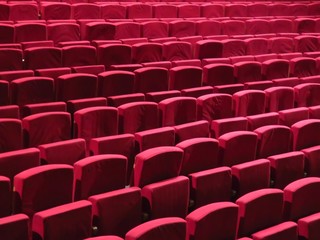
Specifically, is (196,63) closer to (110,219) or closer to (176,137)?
(176,137)

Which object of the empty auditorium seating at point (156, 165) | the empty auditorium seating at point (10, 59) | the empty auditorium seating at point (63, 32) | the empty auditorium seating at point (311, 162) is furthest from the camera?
the empty auditorium seating at point (63, 32)

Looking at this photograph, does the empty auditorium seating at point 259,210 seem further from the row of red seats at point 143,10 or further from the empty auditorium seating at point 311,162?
the row of red seats at point 143,10

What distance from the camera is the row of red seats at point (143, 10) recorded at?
859 mm

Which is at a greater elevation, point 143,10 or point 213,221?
point 143,10

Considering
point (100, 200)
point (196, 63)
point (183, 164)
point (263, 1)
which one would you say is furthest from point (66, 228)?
point (263, 1)

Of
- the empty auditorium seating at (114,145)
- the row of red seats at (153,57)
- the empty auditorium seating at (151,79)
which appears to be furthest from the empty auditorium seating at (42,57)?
the empty auditorium seating at (114,145)

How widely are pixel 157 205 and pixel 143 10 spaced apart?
62 centimetres

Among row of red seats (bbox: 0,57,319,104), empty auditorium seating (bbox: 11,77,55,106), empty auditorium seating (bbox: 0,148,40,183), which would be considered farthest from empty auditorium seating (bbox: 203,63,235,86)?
empty auditorium seating (bbox: 0,148,40,183)

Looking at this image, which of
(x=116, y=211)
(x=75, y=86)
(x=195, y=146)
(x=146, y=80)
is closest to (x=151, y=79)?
(x=146, y=80)

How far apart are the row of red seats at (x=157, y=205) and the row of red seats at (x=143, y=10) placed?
481 millimetres

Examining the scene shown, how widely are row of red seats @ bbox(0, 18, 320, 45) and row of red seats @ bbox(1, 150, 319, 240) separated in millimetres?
381

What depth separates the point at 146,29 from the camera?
895 mm

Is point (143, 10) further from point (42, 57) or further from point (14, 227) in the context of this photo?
point (14, 227)

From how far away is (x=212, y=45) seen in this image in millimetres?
857
